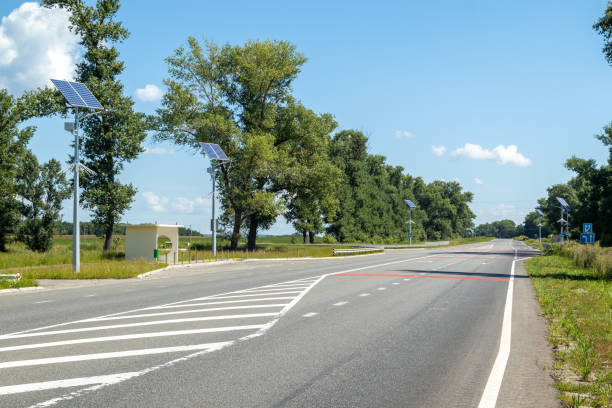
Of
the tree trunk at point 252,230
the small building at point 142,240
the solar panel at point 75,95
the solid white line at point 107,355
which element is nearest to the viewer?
the solid white line at point 107,355

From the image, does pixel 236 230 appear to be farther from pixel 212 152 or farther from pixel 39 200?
pixel 39 200

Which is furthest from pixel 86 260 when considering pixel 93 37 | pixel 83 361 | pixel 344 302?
pixel 83 361

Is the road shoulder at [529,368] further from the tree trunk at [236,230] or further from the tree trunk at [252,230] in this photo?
the tree trunk at [252,230]

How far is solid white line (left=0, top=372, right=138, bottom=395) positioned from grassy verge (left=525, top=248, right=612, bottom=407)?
4.78m

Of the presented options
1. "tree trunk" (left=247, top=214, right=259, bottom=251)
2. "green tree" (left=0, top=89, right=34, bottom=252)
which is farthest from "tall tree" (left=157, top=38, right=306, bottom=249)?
"green tree" (left=0, top=89, right=34, bottom=252)

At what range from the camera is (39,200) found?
4291cm

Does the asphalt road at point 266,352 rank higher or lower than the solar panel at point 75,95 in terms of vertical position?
lower

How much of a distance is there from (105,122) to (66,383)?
121 feet

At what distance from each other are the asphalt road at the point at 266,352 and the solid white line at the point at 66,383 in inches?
0.5

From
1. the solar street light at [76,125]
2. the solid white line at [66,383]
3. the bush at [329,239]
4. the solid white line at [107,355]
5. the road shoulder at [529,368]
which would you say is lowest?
the road shoulder at [529,368]

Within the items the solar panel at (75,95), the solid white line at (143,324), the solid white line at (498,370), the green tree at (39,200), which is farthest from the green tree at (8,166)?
the solid white line at (498,370)

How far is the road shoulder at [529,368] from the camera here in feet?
16.6

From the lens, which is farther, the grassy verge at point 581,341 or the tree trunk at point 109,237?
the tree trunk at point 109,237

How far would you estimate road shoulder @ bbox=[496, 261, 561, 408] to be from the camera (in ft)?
16.6
